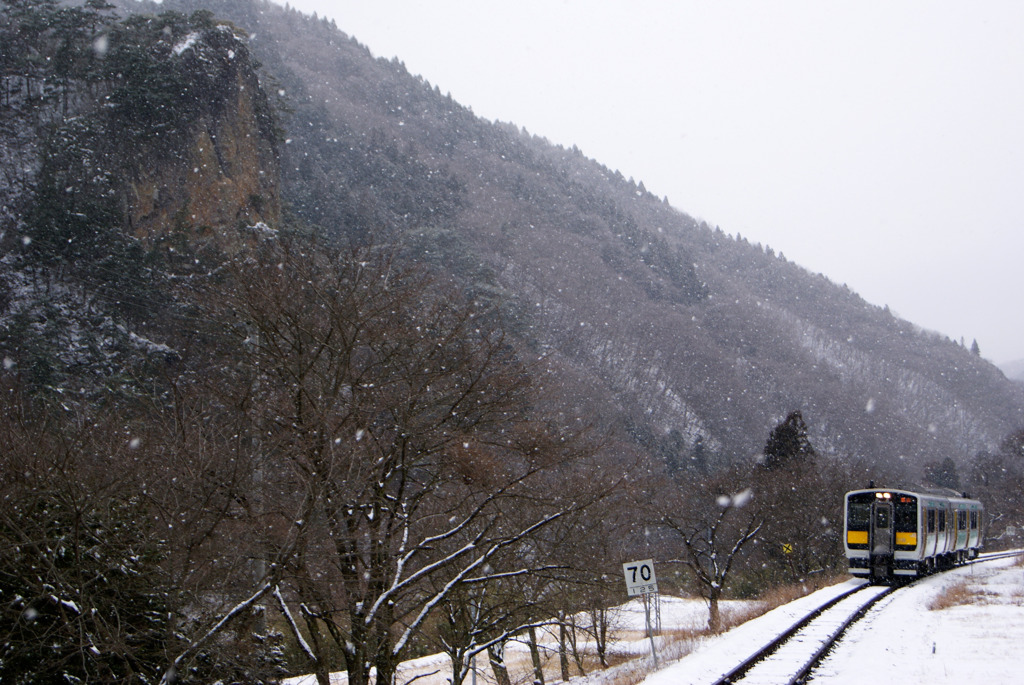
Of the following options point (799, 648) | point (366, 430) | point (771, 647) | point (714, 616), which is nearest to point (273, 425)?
point (366, 430)

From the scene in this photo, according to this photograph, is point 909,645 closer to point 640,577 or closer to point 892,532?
point 640,577

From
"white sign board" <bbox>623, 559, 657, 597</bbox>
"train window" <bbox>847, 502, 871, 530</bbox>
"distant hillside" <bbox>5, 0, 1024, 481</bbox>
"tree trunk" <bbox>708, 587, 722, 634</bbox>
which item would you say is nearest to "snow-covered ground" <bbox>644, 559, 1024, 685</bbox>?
"white sign board" <bbox>623, 559, 657, 597</bbox>

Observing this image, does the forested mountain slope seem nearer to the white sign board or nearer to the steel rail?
the white sign board

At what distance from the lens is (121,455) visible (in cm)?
1103

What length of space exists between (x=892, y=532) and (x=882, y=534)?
0.89ft

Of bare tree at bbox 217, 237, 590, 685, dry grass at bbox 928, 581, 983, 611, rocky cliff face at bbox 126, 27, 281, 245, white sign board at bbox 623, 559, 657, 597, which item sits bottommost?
dry grass at bbox 928, 581, 983, 611

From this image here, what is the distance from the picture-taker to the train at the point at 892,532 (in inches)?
853

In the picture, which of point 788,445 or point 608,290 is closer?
point 788,445

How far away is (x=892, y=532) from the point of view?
71.8 ft

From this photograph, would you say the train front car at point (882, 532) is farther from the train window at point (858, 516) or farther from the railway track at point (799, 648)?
the railway track at point (799, 648)

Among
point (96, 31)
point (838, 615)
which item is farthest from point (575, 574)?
point (96, 31)

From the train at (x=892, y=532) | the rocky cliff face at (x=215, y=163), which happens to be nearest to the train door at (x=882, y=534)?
the train at (x=892, y=532)

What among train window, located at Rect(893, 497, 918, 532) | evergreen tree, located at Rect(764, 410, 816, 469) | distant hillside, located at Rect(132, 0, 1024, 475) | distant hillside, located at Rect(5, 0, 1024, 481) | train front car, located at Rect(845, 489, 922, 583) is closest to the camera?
train window, located at Rect(893, 497, 918, 532)

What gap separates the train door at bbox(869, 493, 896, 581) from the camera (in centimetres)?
2186
